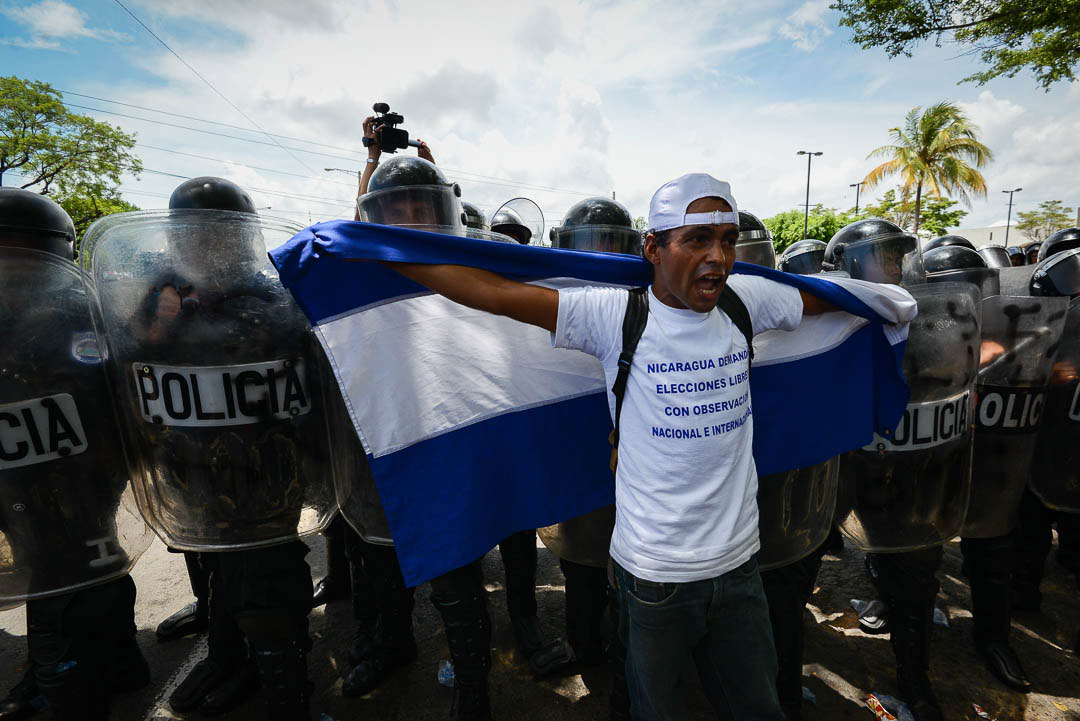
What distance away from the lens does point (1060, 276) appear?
2771mm

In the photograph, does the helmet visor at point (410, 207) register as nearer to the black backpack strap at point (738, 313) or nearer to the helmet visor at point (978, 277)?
the black backpack strap at point (738, 313)

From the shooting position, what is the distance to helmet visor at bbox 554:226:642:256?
3594 mm

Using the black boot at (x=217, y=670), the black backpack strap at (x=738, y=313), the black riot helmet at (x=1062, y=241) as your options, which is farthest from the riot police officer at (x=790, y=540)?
the black riot helmet at (x=1062, y=241)

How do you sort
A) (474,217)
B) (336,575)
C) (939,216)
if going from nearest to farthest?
(336,575), (474,217), (939,216)

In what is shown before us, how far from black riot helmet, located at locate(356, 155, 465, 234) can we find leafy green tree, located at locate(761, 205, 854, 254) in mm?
25987

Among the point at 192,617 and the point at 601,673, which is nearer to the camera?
the point at 601,673

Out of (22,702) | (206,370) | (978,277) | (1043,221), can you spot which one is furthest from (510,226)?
(1043,221)

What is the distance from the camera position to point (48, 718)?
2646mm

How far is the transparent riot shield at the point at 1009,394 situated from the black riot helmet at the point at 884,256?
0.36 m

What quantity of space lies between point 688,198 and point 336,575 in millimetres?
3461

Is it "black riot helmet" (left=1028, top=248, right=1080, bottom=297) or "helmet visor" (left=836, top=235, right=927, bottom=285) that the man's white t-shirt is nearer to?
"helmet visor" (left=836, top=235, right=927, bottom=285)

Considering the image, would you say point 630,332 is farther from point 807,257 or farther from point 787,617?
point 807,257

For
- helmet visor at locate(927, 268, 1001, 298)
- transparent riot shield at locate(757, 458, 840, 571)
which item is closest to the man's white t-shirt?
transparent riot shield at locate(757, 458, 840, 571)

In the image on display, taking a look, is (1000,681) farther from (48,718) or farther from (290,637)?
(48,718)
